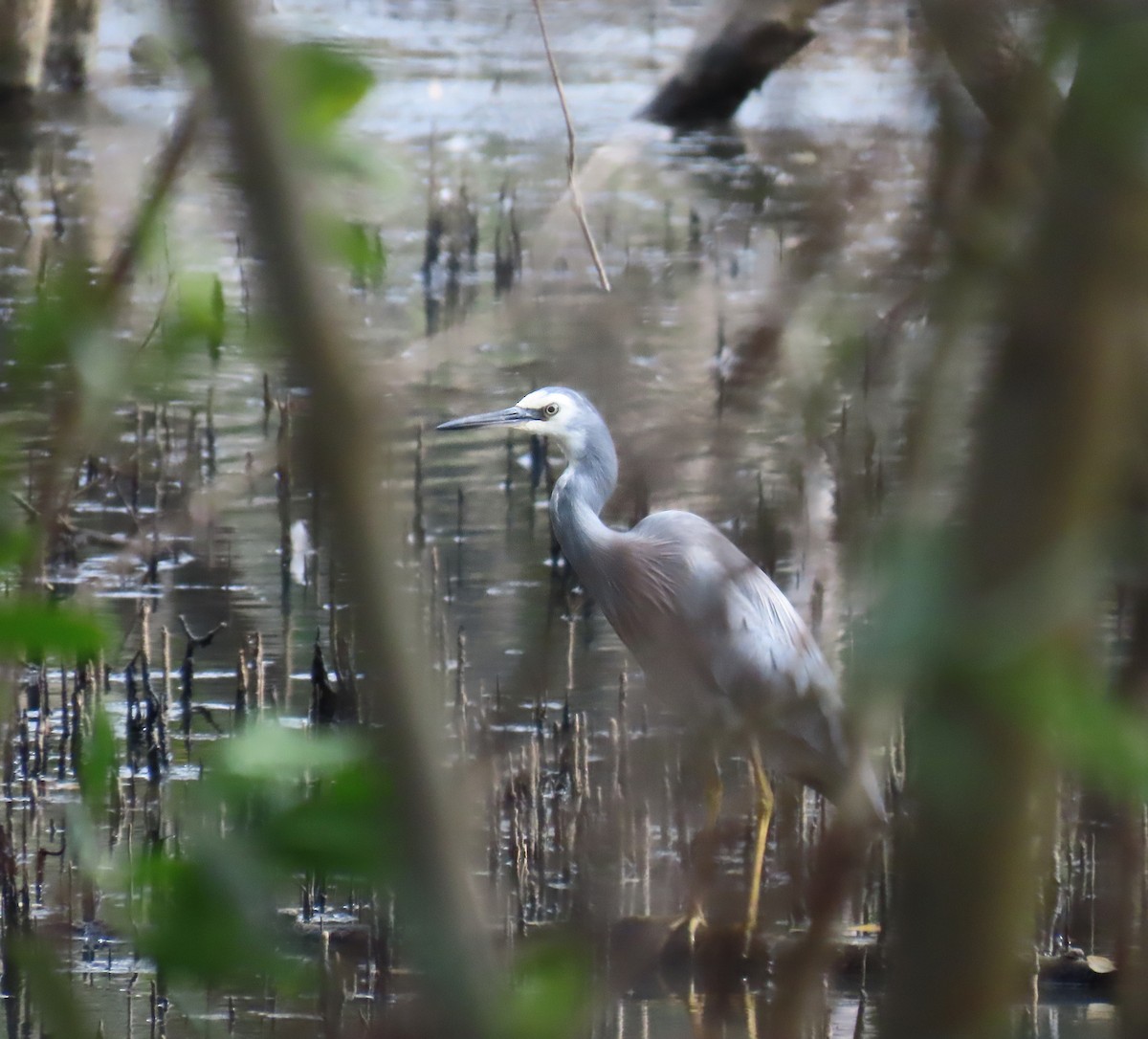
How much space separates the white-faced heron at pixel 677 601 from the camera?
3.91m

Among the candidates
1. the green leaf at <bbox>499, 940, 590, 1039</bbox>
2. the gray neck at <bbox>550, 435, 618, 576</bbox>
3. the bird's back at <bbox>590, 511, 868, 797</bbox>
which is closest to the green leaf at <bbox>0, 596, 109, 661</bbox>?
the green leaf at <bbox>499, 940, 590, 1039</bbox>

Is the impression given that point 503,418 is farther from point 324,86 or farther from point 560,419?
point 324,86

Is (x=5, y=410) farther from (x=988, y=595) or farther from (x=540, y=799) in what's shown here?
(x=540, y=799)

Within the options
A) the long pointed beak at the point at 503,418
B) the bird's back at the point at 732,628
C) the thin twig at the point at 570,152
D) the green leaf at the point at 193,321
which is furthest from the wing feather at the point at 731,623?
the thin twig at the point at 570,152

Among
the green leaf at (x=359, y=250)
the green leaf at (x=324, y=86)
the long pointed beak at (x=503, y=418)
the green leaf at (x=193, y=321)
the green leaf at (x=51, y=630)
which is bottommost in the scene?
the long pointed beak at (x=503, y=418)

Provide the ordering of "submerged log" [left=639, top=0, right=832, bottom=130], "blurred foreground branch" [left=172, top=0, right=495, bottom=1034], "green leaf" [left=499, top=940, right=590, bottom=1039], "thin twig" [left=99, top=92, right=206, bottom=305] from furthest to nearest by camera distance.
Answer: "thin twig" [left=99, top=92, right=206, bottom=305]
"submerged log" [left=639, top=0, right=832, bottom=130]
"green leaf" [left=499, top=940, right=590, bottom=1039]
"blurred foreground branch" [left=172, top=0, right=495, bottom=1034]

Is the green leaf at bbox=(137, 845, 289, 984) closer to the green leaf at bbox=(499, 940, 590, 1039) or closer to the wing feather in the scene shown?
the green leaf at bbox=(499, 940, 590, 1039)

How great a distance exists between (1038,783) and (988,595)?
79 millimetres

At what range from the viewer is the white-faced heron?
391 cm

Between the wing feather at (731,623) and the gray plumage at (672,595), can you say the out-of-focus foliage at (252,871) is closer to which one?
the gray plumage at (672,595)

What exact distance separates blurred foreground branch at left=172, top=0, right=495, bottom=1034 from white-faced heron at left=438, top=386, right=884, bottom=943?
2.78 meters

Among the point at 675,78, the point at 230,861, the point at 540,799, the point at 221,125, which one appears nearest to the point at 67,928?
the point at 230,861

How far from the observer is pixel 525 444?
25.0ft

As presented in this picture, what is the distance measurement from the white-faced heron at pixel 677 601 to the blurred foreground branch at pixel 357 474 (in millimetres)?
2778
